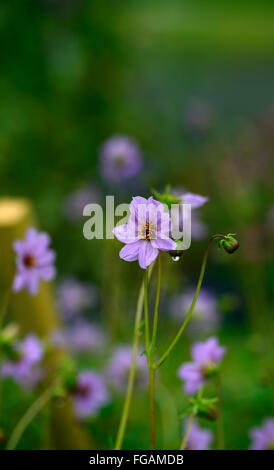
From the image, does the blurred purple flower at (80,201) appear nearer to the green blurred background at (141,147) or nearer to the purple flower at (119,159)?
the green blurred background at (141,147)

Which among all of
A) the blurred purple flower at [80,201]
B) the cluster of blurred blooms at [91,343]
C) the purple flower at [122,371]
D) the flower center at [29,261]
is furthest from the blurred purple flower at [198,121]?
the flower center at [29,261]

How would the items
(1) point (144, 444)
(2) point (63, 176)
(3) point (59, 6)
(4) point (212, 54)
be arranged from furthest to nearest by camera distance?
(4) point (212, 54), (2) point (63, 176), (3) point (59, 6), (1) point (144, 444)

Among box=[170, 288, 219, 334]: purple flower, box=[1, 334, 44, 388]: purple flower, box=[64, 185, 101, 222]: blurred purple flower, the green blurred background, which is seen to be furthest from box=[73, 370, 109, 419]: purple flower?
box=[64, 185, 101, 222]: blurred purple flower

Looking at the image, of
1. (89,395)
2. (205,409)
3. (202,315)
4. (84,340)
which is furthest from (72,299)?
(205,409)

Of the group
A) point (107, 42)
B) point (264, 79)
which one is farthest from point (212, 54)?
point (107, 42)

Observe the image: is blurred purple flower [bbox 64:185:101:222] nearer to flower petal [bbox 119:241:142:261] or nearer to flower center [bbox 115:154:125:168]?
flower center [bbox 115:154:125:168]

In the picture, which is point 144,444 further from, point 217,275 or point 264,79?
point 264,79
